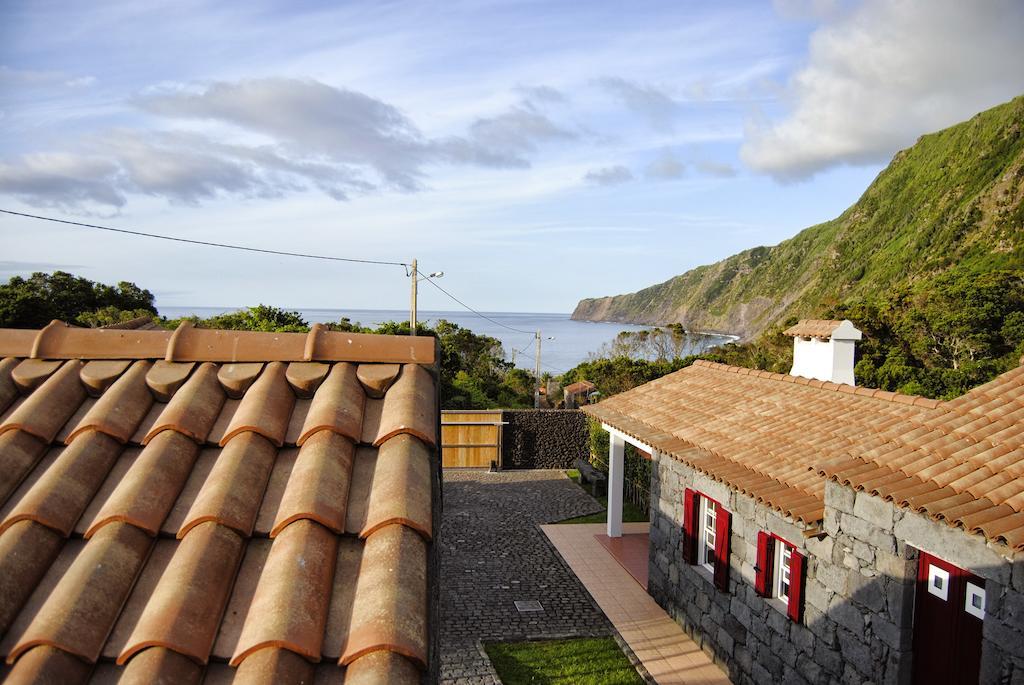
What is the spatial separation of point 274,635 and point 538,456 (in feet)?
70.7

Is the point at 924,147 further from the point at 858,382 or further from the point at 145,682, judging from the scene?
the point at 145,682

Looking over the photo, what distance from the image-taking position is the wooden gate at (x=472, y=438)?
75.0 ft

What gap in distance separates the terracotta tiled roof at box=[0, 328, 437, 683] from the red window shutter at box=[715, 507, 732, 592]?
7.17 metres

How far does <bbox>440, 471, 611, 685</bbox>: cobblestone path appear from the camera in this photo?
10.4 meters

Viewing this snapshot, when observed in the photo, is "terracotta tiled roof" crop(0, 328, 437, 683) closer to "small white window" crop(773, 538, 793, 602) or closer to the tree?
"small white window" crop(773, 538, 793, 602)

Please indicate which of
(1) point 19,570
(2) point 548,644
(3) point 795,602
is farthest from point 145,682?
(2) point 548,644

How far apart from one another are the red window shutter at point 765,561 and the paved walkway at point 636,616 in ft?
5.53

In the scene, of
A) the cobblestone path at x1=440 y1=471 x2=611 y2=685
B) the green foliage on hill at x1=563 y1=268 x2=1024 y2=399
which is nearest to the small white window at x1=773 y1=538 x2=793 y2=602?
the cobblestone path at x1=440 y1=471 x2=611 y2=685

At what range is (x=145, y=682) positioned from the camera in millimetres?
1977

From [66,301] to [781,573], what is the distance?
138 ft

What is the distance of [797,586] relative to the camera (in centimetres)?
775

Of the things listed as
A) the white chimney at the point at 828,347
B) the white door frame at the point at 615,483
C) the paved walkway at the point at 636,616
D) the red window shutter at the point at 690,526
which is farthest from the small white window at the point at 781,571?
the white chimney at the point at 828,347

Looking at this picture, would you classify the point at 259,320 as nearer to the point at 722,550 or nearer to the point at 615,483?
the point at 615,483

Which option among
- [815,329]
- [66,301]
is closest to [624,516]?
[815,329]
